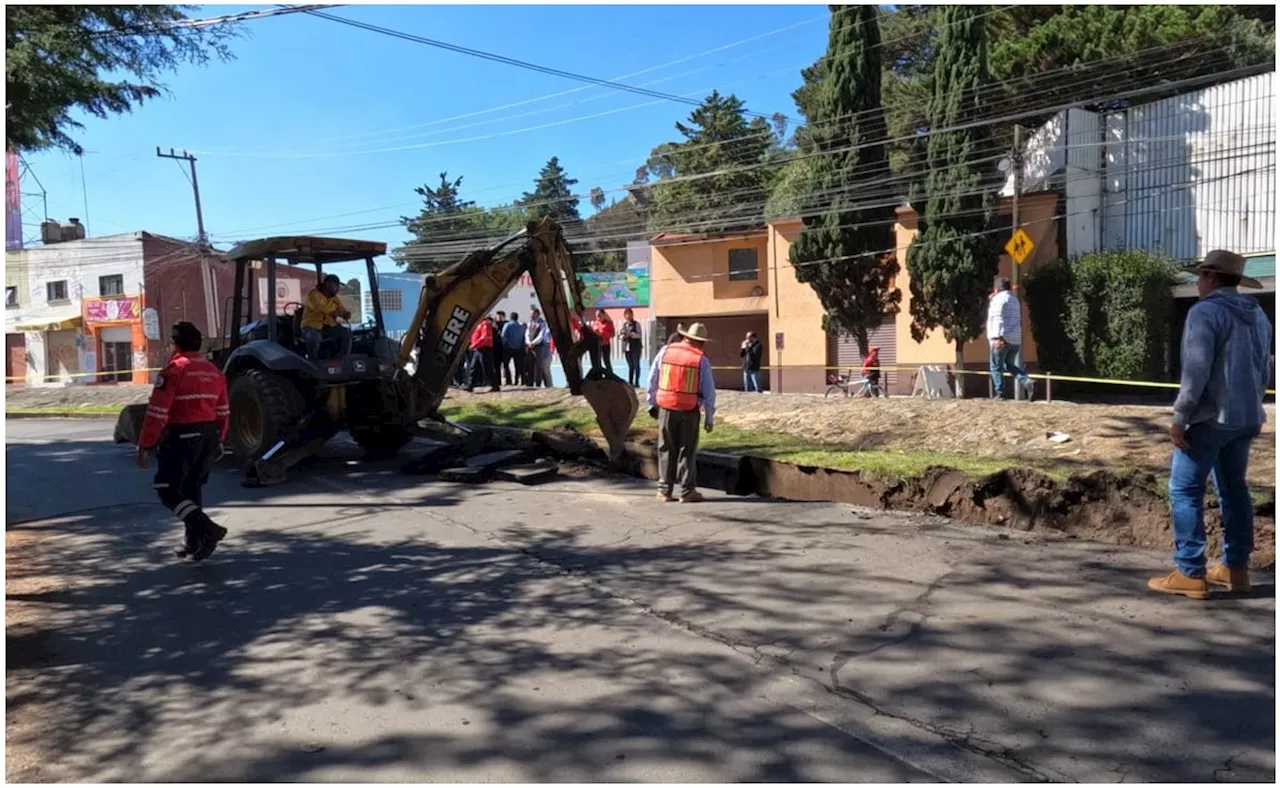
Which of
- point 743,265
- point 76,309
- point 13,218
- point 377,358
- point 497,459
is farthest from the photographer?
point 76,309

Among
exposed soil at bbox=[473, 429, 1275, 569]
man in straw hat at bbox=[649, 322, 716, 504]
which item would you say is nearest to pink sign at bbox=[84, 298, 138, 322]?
man in straw hat at bbox=[649, 322, 716, 504]

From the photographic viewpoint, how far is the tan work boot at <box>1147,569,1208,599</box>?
526 centimetres

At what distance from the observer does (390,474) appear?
11219 mm

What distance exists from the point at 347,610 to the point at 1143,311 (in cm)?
2094

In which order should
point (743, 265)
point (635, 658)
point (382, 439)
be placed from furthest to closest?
point (743, 265) → point (382, 439) → point (635, 658)

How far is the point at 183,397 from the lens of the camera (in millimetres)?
7051

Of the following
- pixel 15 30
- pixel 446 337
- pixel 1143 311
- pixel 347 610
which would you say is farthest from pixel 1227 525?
pixel 1143 311

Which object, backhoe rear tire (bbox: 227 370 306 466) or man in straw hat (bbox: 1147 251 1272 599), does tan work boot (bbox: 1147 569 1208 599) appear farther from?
backhoe rear tire (bbox: 227 370 306 466)

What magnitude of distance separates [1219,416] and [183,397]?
675cm

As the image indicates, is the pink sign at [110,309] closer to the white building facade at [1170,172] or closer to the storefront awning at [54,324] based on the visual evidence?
the storefront awning at [54,324]

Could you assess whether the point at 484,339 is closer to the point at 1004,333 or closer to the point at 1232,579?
the point at 1004,333

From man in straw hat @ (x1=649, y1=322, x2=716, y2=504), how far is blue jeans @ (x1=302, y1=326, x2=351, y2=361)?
4.34m

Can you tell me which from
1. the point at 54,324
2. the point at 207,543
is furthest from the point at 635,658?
the point at 54,324

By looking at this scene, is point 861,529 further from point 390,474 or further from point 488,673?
point 390,474
